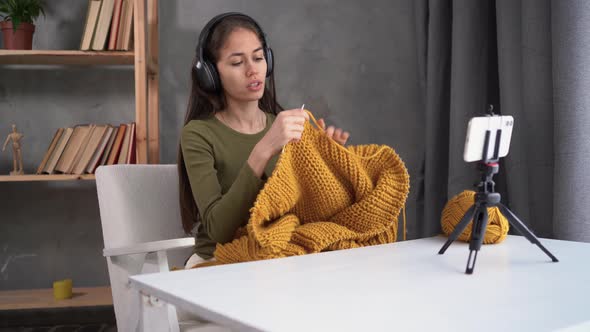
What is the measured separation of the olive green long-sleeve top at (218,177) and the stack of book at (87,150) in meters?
0.86

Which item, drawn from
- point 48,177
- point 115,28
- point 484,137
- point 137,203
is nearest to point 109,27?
point 115,28

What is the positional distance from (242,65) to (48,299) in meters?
1.39

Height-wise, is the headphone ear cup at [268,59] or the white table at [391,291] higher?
the headphone ear cup at [268,59]

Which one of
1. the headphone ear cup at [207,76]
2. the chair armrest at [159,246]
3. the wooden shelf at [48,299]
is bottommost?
the wooden shelf at [48,299]

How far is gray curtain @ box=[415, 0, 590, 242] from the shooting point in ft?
5.35

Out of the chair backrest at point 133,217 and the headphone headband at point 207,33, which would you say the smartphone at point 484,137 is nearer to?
the chair backrest at point 133,217

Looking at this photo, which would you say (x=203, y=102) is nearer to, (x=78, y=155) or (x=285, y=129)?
(x=285, y=129)

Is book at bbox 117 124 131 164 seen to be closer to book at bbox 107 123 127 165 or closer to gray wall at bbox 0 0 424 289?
book at bbox 107 123 127 165

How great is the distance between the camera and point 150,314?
0.88m

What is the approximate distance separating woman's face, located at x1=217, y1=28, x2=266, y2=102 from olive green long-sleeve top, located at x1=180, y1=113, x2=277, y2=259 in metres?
Answer: 0.11

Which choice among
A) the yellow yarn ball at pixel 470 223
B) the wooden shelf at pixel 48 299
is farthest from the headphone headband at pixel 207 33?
the wooden shelf at pixel 48 299

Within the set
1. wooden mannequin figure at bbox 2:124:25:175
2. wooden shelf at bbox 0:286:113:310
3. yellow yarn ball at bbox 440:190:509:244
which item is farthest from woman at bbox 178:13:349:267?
wooden mannequin figure at bbox 2:124:25:175

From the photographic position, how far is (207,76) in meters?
1.48

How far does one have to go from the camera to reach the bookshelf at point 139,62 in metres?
→ 2.21
